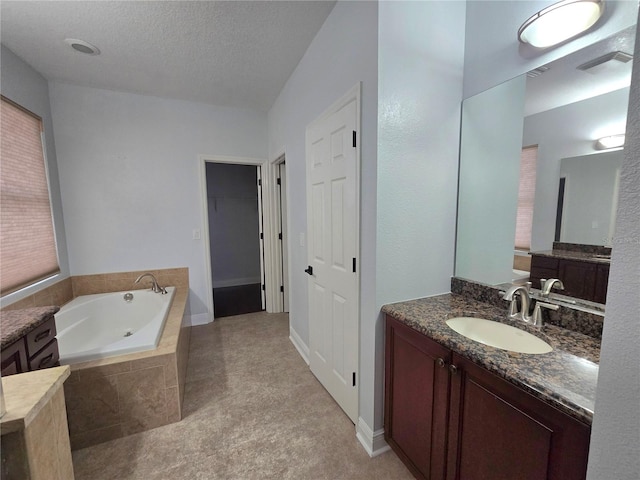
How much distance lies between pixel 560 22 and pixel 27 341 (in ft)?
8.98

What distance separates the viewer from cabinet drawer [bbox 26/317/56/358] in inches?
49.6

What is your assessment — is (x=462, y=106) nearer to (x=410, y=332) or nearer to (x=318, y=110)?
(x=318, y=110)

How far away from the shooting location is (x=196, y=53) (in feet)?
7.08

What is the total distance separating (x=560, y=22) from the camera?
3.73ft

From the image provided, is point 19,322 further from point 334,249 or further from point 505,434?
point 505,434

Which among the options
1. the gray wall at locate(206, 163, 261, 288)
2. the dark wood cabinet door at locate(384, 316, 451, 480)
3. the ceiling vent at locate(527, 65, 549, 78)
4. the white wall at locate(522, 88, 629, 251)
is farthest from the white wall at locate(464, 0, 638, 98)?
the gray wall at locate(206, 163, 261, 288)

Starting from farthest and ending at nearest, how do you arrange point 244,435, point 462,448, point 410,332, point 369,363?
point 244,435, point 369,363, point 410,332, point 462,448

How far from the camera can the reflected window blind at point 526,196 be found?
1369 mm

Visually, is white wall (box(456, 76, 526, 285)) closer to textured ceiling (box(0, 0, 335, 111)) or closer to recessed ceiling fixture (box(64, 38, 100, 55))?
textured ceiling (box(0, 0, 335, 111))

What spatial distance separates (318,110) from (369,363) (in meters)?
1.74

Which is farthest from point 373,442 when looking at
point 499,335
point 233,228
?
point 233,228

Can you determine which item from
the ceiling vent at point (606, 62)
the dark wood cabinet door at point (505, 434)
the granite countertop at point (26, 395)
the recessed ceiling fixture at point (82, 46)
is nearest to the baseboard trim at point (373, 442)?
the dark wood cabinet door at point (505, 434)

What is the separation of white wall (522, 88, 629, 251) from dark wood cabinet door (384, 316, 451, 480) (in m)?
0.79

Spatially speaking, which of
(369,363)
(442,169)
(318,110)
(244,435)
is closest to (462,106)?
(442,169)
